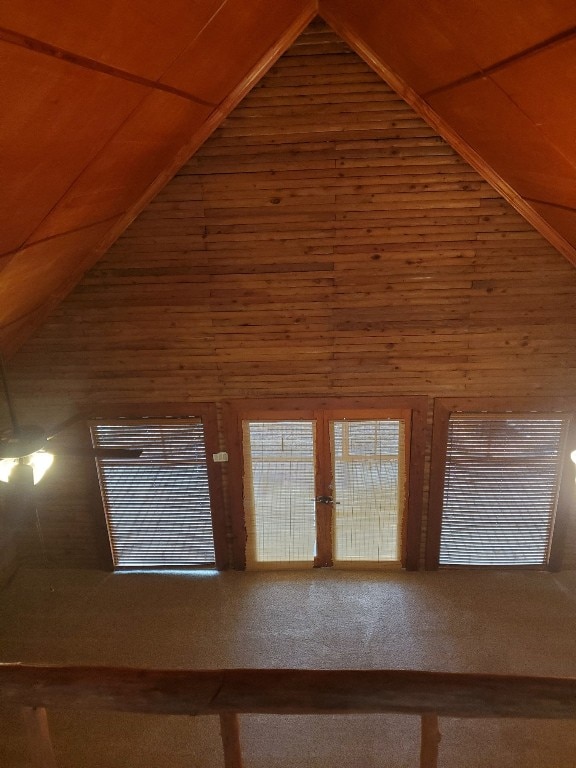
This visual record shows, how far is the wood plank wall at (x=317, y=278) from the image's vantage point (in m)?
4.32

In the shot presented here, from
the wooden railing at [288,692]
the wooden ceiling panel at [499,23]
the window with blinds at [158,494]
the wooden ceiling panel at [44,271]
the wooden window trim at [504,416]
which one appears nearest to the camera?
the wooden railing at [288,692]

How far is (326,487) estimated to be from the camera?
5.62 m

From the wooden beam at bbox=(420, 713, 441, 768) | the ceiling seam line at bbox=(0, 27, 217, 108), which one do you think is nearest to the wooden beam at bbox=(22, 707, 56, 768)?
the wooden beam at bbox=(420, 713, 441, 768)

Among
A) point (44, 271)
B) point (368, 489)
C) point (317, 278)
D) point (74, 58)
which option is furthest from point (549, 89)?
point (368, 489)

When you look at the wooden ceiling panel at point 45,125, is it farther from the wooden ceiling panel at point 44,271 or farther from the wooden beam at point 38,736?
the wooden beam at point 38,736

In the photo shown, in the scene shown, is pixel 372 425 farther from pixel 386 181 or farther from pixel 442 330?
pixel 386 181

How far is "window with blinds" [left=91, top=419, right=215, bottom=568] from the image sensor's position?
5.53 metres

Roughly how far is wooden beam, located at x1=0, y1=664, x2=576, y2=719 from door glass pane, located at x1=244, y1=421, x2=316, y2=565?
373 centimetres

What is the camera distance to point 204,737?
3.96 meters

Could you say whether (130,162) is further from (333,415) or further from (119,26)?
(333,415)

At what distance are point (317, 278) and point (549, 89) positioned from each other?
8.53ft

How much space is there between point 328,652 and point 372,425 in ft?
7.57

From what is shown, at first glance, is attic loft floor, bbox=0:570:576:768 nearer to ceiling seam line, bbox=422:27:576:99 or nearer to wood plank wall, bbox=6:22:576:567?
wood plank wall, bbox=6:22:576:567

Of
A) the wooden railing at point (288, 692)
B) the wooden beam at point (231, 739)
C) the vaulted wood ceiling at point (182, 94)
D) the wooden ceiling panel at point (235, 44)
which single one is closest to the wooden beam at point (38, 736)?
the wooden railing at point (288, 692)
